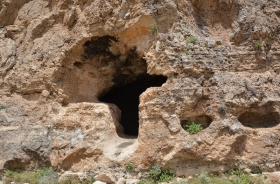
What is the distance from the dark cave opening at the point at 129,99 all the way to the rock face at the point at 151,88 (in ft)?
4.52

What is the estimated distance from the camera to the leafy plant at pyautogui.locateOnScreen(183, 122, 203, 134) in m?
6.44

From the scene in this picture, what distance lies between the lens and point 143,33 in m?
7.48

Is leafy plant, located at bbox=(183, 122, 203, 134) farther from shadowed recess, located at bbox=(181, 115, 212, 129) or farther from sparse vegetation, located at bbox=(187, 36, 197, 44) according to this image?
sparse vegetation, located at bbox=(187, 36, 197, 44)

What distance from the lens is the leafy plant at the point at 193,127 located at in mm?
6441

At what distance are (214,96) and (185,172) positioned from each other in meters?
1.70

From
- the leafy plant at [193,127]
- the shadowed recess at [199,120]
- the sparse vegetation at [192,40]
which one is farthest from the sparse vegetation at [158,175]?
the sparse vegetation at [192,40]

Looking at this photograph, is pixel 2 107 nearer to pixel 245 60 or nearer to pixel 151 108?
pixel 151 108

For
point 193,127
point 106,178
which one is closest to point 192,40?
point 193,127

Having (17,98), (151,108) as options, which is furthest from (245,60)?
(17,98)

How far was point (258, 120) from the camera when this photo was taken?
263 inches

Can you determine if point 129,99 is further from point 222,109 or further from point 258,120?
point 258,120

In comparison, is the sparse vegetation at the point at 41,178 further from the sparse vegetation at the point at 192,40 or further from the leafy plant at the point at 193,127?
the sparse vegetation at the point at 192,40

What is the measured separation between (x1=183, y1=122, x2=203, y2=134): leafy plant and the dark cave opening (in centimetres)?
346

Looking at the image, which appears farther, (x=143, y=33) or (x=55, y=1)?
(x=55, y=1)
